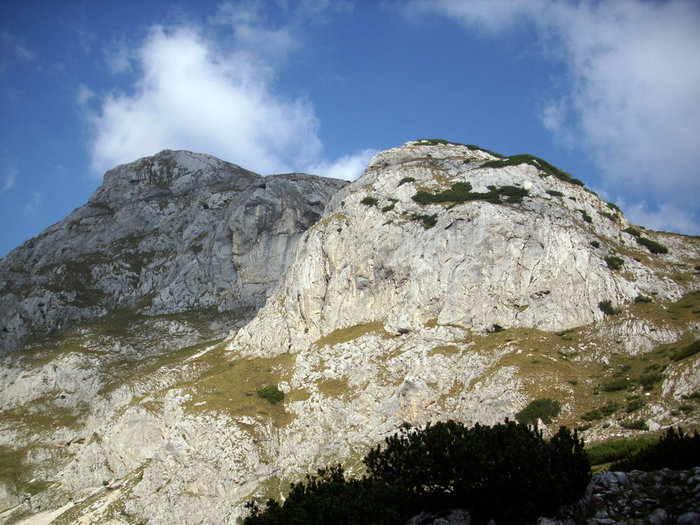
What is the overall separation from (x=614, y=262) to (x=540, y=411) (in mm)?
36209

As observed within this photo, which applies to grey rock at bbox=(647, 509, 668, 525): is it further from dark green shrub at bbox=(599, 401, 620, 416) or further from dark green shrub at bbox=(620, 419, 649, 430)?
dark green shrub at bbox=(599, 401, 620, 416)

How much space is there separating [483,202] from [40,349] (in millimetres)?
110165

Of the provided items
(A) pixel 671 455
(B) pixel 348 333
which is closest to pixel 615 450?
(A) pixel 671 455

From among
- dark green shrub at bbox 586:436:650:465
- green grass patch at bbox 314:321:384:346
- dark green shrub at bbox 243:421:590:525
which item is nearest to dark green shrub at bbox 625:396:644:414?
dark green shrub at bbox 586:436:650:465

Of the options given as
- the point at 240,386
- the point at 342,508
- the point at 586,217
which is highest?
the point at 586,217

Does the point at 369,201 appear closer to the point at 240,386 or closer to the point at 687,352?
the point at 240,386

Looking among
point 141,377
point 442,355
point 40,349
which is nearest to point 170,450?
point 141,377

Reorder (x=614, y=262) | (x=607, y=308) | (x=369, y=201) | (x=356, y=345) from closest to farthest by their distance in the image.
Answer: (x=607, y=308)
(x=614, y=262)
(x=356, y=345)
(x=369, y=201)

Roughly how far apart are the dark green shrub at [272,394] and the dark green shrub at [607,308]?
Result: 52919mm

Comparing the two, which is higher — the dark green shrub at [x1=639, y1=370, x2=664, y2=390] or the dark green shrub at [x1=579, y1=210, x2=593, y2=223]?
the dark green shrub at [x1=579, y1=210, x2=593, y2=223]

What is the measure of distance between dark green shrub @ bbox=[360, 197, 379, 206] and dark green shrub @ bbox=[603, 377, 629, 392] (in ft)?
212

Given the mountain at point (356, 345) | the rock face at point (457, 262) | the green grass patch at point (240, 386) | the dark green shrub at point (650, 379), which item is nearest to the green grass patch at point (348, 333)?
the mountain at point (356, 345)

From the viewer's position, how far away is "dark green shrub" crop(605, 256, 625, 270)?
78.6m

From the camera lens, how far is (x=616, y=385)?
56.7m
